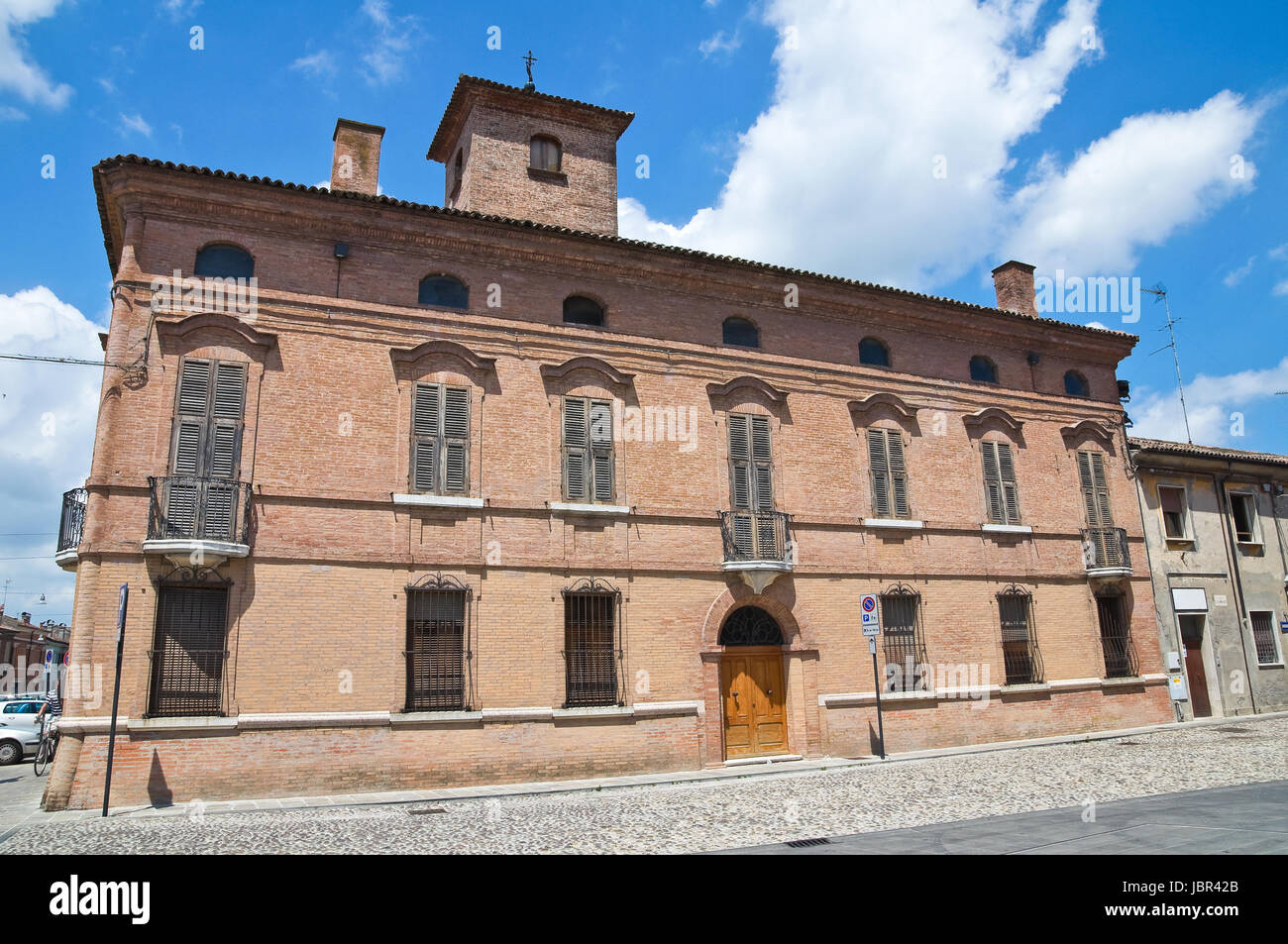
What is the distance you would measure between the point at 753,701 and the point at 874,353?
876cm

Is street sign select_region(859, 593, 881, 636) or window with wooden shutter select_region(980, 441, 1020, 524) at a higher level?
window with wooden shutter select_region(980, 441, 1020, 524)

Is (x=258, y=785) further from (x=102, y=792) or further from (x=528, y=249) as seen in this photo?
(x=528, y=249)

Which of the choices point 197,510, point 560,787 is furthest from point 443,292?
point 560,787

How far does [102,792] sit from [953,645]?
53.3 ft

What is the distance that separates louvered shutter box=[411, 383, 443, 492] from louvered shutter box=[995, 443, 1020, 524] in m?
13.5

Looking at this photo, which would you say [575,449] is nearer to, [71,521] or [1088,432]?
[71,521]

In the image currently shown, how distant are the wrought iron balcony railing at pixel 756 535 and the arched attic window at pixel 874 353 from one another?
4.96m

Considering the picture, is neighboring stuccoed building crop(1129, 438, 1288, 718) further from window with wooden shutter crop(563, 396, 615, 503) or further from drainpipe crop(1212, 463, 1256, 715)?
window with wooden shutter crop(563, 396, 615, 503)

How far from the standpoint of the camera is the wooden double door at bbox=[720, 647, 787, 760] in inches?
667

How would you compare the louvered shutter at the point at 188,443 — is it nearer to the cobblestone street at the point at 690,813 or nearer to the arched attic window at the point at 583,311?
the cobblestone street at the point at 690,813

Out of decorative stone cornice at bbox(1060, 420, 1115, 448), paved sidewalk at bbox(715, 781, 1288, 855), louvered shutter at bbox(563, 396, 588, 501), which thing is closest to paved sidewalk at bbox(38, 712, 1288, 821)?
louvered shutter at bbox(563, 396, 588, 501)

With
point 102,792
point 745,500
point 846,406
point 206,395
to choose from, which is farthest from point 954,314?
point 102,792

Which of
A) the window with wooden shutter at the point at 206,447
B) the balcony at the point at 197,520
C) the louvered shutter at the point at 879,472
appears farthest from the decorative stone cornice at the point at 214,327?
the louvered shutter at the point at 879,472

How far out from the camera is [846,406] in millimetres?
19359
